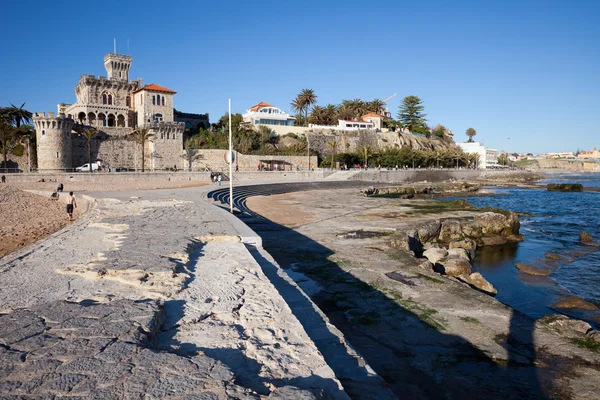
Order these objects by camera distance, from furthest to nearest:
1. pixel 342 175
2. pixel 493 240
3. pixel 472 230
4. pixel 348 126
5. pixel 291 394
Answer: pixel 348 126
pixel 342 175
pixel 472 230
pixel 493 240
pixel 291 394

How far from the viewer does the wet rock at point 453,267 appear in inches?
414

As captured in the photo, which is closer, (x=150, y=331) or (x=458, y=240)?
(x=150, y=331)

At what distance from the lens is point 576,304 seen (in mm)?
9289

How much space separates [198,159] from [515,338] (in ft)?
157

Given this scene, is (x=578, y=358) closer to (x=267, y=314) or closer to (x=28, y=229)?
(x=267, y=314)

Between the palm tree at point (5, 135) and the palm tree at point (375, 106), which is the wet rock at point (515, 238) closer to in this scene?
the palm tree at point (5, 135)

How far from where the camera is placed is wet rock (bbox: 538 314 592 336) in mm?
6555

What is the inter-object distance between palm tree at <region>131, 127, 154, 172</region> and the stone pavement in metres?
42.1

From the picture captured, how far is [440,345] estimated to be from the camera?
227 inches

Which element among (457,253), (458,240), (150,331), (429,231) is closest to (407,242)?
(457,253)

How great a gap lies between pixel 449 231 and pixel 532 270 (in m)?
4.78

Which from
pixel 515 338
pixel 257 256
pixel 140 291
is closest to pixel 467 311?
pixel 515 338

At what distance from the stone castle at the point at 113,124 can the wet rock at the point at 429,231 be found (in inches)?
1516

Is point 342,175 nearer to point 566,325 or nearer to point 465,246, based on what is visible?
point 465,246
